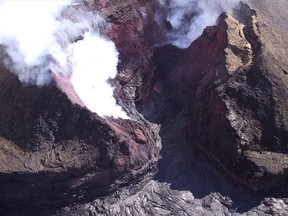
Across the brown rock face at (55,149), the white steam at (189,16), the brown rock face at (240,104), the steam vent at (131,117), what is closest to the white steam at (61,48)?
the steam vent at (131,117)

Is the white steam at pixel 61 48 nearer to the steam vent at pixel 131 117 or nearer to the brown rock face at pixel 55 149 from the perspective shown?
the steam vent at pixel 131 117

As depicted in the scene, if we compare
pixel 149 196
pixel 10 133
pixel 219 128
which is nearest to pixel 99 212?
pixel 149 196

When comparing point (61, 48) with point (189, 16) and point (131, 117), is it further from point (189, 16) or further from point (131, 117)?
point (189, 16)

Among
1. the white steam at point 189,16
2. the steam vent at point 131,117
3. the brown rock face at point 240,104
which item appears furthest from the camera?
the white steam at point 189,16

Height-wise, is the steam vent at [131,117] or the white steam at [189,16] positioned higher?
the white steam at [189,16]

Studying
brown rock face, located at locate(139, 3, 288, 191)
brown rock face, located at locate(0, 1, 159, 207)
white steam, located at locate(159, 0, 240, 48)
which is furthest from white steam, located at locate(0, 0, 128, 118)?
white steam, located at locate(159, 0, 240, 48)

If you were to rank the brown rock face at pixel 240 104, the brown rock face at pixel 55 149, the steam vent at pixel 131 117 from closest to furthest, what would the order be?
the brown rock face at pixel 55 149, the steam vent at pixel 131 117, the brown rock face at pixel 240 104
